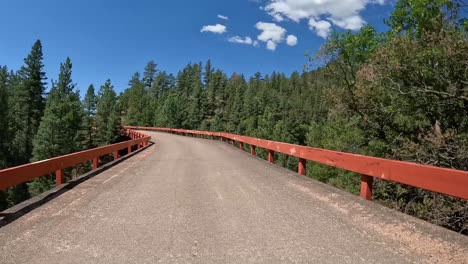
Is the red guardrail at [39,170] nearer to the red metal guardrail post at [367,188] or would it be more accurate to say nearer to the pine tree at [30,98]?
the red metal guardrail post at [367,188]

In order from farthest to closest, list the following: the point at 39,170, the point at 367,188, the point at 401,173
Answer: the point at 39,170 → the point at 367,188 → the point at 401,173

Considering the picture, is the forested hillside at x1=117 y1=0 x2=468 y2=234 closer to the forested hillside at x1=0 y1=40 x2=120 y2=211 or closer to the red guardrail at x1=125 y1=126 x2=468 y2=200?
the red guardrail at x1=125 y1=126 x2=468 y2=200

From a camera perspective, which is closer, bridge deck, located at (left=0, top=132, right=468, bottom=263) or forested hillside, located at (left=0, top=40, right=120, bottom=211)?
bridge deck, located at (left=0, top=132, right=468, bottom=263)

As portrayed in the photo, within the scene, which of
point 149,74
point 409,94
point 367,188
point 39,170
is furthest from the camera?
point 149,74

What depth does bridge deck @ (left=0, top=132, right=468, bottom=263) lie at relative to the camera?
4.04 metres

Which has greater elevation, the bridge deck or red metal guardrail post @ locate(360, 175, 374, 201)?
red metal guardrail post @ locate(360, 175, 374, 201)

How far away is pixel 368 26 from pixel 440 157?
1023 centimetres

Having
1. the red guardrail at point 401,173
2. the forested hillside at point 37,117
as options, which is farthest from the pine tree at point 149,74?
the red guardrail at point 401,173

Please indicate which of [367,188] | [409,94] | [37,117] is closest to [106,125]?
[37,117]

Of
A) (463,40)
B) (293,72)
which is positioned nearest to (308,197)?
(463,40)

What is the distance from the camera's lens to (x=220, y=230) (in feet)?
16.1

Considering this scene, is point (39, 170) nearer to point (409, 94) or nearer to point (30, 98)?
point (409, 94)

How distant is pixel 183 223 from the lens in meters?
5.20

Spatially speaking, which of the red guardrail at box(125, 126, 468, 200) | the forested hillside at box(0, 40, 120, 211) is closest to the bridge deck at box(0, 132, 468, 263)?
the red guardrail at box(125, 126, 468, 200)
